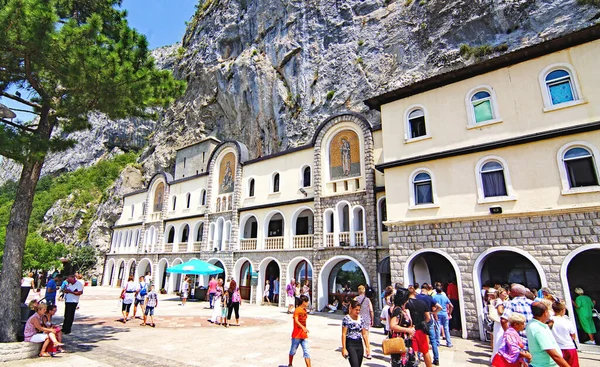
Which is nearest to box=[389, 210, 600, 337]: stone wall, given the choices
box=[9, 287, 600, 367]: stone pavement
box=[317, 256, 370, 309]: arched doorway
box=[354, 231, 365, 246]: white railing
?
box=[9, 287, 600, 367]: stone pavement

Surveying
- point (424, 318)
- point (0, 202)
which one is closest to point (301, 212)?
point (424, 318)

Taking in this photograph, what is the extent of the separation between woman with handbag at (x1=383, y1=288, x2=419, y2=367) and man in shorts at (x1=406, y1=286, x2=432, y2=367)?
0.33 ft

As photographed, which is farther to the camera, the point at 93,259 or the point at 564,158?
the point at 93,259

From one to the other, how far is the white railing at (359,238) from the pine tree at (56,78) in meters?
11.2

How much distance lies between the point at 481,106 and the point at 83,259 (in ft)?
132

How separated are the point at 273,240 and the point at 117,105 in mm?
13018

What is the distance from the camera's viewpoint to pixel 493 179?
11.7m

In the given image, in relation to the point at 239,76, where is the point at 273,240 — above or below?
below

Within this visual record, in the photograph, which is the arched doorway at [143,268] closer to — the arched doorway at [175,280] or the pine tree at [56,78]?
the arched doorway at [175,280]

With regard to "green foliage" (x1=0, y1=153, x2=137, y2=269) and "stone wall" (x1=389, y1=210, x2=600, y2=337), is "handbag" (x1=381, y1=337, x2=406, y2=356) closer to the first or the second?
"stone wall" (x1=389, y1=210, x2=600, y2=337)

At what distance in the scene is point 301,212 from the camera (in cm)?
2117

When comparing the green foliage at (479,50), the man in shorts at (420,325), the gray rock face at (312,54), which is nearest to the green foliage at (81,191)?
the gray rock face at (312,54)

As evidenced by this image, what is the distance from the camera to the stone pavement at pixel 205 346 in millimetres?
7280

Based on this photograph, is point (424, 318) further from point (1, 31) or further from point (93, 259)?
point (93, 259)
